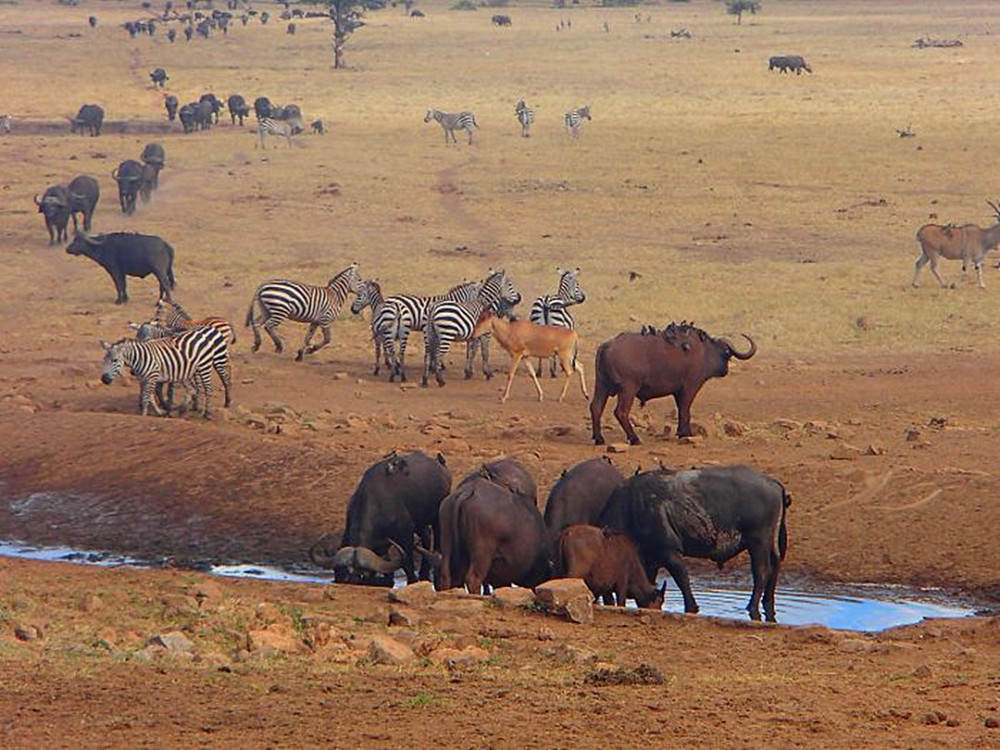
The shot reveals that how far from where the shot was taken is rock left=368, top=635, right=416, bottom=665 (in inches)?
372

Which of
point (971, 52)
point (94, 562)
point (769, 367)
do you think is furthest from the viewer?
point (971, 52)

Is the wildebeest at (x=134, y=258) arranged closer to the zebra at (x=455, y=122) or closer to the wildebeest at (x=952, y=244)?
the wildebeest at (x=952, y=244)

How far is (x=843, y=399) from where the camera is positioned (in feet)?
60.4

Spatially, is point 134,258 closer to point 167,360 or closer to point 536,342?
point 167,360

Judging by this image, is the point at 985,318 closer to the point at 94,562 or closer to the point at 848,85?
the point at 94,562

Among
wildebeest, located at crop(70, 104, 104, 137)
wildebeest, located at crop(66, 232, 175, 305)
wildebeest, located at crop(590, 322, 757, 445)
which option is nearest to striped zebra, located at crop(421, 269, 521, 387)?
wildebeest, located at crop(590, 322, 757, 445)

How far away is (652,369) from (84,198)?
16057 millimetres

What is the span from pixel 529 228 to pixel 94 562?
52.5 feet

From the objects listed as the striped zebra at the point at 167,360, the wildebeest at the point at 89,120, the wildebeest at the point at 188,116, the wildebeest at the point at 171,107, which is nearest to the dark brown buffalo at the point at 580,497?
the striped zebra at the point at 167,360

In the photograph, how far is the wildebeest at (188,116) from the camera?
149 feet

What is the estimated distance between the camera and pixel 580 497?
12.8m

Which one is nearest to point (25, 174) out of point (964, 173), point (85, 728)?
point (964, 173)

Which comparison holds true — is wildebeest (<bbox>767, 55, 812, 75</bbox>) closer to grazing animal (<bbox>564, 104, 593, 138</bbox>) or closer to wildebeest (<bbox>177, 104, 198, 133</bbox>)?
grazing animal (<bbox>564, 104, 593, 138</bbox>)

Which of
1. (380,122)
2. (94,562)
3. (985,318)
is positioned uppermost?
(380,122)
